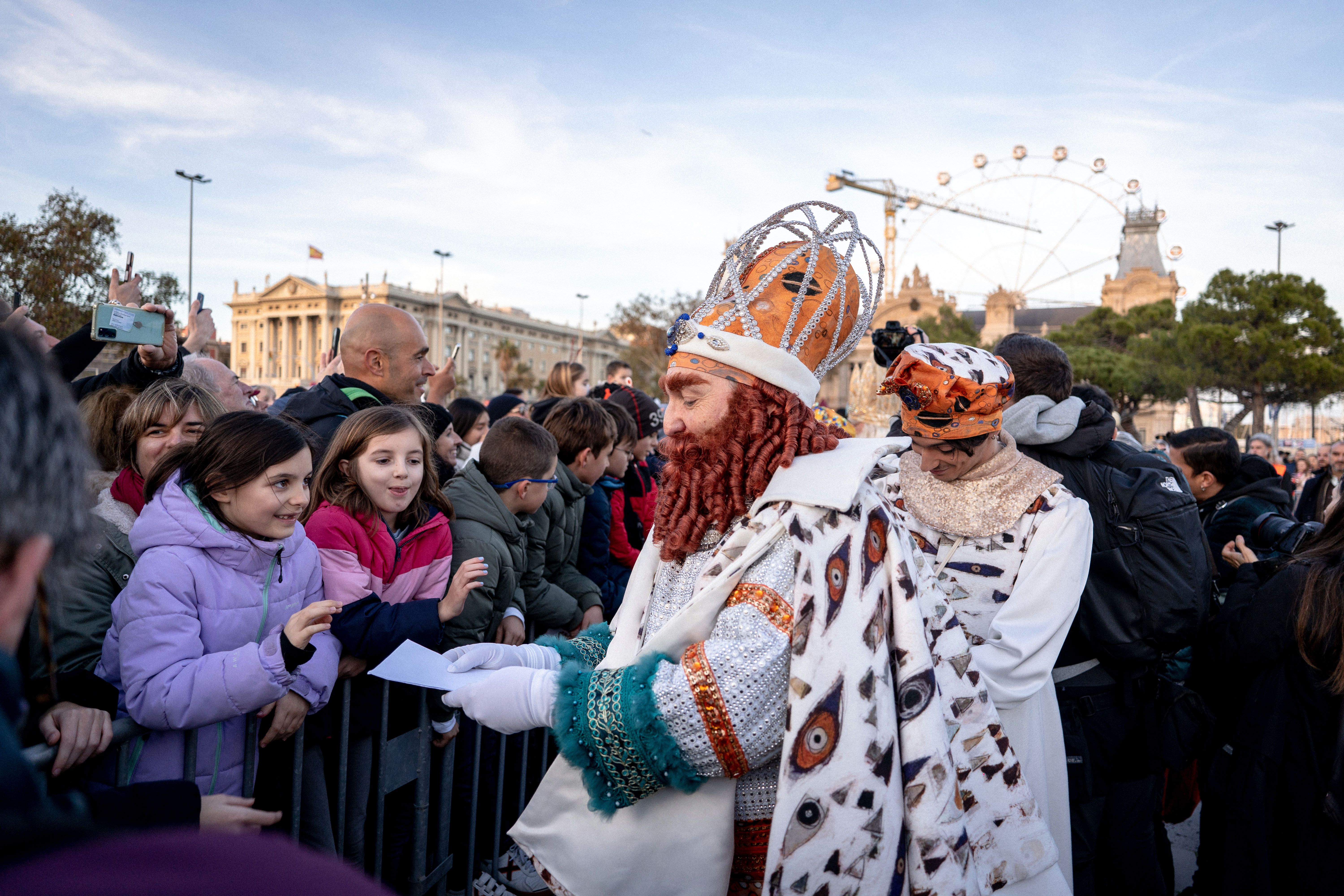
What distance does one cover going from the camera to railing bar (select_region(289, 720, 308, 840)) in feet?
8.34

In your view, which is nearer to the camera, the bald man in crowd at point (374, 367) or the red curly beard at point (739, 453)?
the red curly beard at point (739, 453)

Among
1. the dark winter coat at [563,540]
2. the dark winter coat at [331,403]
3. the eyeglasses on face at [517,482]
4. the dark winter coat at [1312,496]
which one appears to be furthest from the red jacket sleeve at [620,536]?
the dark winter coat at [1312,496]

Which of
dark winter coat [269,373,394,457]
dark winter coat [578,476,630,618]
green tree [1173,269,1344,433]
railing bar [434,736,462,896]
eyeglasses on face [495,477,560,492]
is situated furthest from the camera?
green tree [1173,269,1344,433]

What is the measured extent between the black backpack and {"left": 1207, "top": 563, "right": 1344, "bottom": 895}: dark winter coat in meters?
0.18

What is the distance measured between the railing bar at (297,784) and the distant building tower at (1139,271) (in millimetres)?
92369

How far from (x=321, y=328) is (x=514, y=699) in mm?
101007

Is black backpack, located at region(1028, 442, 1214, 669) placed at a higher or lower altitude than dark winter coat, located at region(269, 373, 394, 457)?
lower

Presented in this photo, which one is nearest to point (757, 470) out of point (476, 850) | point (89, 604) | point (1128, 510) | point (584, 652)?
point (584, 652)

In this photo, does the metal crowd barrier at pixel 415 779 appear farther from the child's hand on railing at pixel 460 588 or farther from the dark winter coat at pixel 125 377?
the dark winter coat at pixel 125 377

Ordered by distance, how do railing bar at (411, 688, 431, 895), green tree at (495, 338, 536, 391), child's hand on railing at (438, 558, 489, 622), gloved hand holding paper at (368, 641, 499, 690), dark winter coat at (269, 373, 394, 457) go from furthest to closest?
green tree at (495, 338, 536, 391), dark winter coat at (269, 373, 394, 457), railing bar at (411, 688, 431, 895), child's hand on railing at (438, 558, 489, 622), gloved hand holding paper at (368, 641, 499, 690)

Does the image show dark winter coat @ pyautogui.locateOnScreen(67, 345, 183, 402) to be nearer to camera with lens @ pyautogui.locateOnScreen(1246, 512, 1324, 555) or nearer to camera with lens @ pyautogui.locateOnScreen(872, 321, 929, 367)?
camera with lens @ pyautogui.locateOnScreen(872, 321, 929, 367)

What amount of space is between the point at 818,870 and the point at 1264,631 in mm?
2185

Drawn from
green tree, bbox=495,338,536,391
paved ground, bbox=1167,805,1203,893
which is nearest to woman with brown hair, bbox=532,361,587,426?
paved ground, bbox=1167,805,1203,893

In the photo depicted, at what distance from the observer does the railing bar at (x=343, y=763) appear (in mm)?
2740
